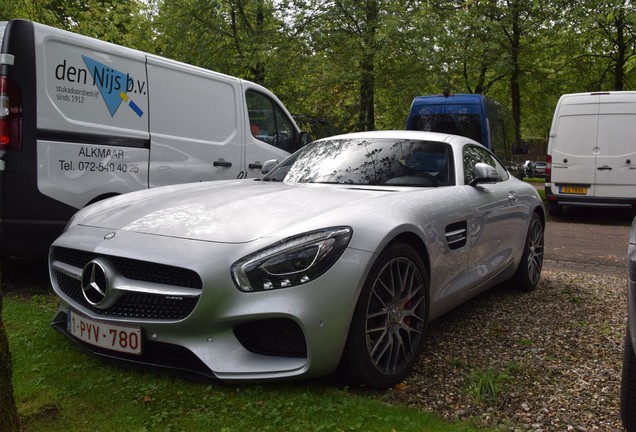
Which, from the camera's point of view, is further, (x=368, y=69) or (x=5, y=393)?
(x=368, y=69)

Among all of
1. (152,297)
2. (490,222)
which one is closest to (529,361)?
(490,222)

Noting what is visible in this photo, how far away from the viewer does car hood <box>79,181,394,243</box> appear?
2.89 metres

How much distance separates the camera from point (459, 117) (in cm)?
1181

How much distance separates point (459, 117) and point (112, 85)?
8191 millimetres

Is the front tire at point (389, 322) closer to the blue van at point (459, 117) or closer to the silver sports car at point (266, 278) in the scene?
the silver sports car at point (266, 278)

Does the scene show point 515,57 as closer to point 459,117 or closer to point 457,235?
point 459,117

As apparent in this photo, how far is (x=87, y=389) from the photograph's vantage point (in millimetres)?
2742

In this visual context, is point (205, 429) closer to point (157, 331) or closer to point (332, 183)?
point (157, 331)

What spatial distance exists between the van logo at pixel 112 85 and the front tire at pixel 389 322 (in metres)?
3.21

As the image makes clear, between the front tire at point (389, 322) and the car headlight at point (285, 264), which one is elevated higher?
the car headlight at point (285, 264)

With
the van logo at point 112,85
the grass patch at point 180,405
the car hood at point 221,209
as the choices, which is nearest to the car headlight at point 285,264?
the car hood at point 221,209

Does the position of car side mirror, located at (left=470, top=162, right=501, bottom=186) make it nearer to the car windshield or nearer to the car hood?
the car windshield

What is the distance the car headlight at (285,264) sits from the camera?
8.63 ft

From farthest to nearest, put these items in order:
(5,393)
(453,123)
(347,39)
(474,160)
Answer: (347,39), (453,123), (474,160), (5,393)
